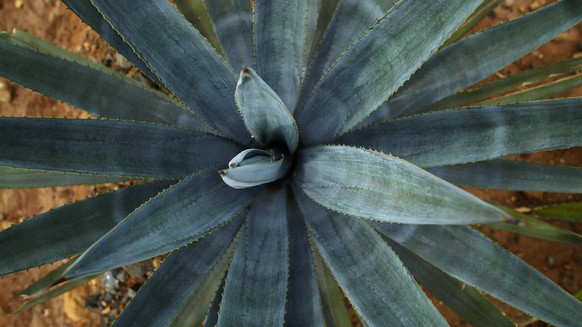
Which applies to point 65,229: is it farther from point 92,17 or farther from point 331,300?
point 331,300

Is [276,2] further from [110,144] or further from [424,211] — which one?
[424,211]

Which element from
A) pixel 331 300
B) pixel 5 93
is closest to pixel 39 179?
pixel 331 300

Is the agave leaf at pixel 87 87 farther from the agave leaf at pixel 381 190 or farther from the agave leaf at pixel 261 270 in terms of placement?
the agave leaf at pixel 381 190

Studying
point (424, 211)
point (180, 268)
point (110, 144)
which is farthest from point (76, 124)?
point (424, 211)

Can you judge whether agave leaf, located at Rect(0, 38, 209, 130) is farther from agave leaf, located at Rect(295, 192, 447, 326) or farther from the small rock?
the small rock

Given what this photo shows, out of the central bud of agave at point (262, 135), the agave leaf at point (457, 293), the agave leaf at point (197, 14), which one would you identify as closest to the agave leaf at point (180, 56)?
the central bud of agave at point (262, 135)
